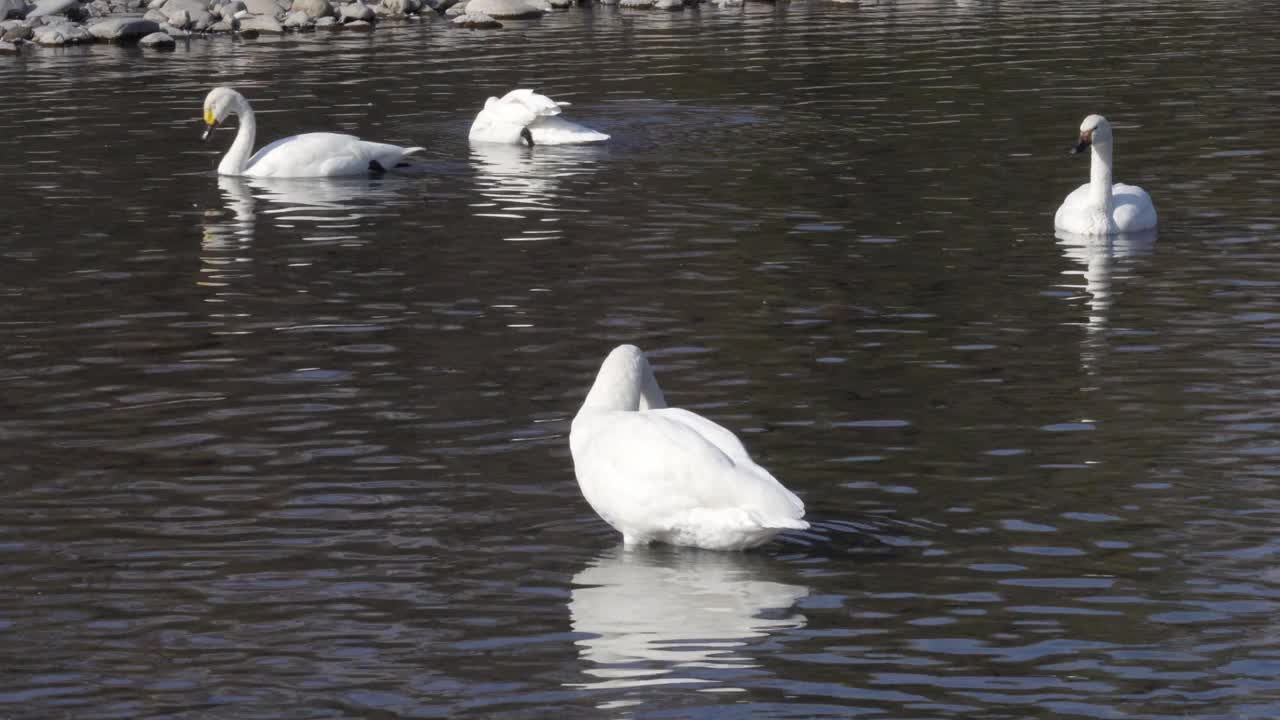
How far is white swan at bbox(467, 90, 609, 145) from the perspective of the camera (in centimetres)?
2348

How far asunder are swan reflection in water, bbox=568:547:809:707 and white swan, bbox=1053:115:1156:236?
906 centimetres

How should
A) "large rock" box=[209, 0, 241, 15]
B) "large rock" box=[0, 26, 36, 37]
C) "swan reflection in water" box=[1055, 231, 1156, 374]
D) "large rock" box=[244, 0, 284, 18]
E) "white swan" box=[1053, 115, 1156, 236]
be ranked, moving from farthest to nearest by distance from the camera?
"large rock" box=[244, 0, 284, 18], "large rock" box=[209, 0, 241, 15], "large rock" box=[0, 26, 36, 37], "white swan" box=[1053, 115, 1156, 236], "swan reflection in water" box=[1055, 231, 1156, 374]

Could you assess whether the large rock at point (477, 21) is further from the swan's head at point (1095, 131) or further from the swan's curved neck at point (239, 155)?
the swan's head at point (1095, 131)

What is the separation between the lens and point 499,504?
9.58 meters

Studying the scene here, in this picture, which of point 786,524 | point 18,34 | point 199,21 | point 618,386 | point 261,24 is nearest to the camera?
point 786,524

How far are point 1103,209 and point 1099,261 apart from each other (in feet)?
3.55

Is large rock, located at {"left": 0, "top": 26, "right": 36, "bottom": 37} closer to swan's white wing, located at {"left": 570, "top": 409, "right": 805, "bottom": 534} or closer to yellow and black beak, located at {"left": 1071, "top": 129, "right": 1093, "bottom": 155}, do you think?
yellow and black beak, located at {"left": 1071, "top": 129, "right": 1093, "bottom": 155}

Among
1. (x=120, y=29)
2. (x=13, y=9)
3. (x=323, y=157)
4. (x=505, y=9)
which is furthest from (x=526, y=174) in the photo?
(x=13, y=9)

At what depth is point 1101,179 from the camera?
Answer: 17094 mm

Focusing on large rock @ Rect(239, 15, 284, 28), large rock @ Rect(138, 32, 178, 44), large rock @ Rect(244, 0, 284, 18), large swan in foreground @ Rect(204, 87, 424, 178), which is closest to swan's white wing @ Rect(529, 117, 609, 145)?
large swan in foreground @ Rect(204, 87, 424, 178)

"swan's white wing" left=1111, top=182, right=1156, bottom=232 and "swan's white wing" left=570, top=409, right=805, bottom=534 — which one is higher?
"swan's white wing" left=570, top=409, right=805, bottom=534

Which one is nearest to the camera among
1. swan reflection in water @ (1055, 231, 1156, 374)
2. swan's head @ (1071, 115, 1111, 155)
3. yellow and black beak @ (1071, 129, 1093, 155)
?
swan reflection in water @ (1055, 231, 1156, 374)

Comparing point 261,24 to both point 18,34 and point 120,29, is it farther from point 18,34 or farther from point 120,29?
point 18,34

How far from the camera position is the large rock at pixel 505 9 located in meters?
46.3
